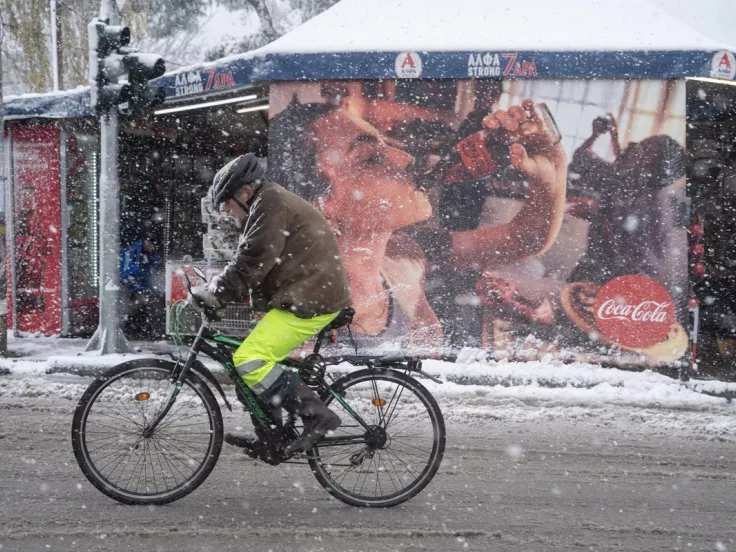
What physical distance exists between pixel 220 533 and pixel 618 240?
6.26m

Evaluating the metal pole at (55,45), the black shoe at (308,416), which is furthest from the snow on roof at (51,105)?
the black shoe at (308,416)

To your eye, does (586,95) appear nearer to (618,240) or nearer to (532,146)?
(532,146)

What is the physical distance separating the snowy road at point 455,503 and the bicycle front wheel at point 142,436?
14 cm

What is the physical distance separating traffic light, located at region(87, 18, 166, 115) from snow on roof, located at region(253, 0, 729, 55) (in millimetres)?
1311

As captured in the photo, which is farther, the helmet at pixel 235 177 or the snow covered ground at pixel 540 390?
the snow covered ground at pixel 540 390

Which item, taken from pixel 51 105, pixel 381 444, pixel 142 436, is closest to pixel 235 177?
pixel 142 436

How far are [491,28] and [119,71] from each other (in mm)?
4575

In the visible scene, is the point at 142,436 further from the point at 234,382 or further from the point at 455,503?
the point at 455,503

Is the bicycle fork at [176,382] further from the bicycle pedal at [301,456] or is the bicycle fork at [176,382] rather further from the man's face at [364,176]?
the man's face at [364,176]

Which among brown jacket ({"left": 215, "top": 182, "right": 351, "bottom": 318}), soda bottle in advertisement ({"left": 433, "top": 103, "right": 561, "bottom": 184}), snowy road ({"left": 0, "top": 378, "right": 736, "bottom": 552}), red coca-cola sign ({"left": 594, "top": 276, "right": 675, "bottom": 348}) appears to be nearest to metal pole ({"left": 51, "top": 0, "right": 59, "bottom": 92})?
soda bottle in advertisement ({"left": 433, "top": 103, "right": 561, "bottom": 184})

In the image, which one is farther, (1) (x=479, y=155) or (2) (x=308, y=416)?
(1) (x=479, y=155)

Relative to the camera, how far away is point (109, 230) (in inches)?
336

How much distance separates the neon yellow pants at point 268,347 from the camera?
11.6 ft

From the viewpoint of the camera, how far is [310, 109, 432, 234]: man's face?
840 centimetres
